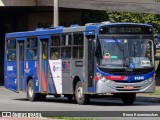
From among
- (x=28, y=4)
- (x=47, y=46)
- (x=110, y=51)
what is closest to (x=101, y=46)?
(x=110, y=51)

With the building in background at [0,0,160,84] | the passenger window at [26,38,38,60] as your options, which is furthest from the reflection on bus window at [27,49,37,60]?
the building in background at [0,0,160,84]

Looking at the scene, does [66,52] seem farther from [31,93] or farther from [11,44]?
[11,44]

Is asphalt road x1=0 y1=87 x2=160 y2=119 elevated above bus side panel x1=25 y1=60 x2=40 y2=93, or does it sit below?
below

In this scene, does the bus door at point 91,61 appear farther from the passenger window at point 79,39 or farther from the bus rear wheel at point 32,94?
the bus rear wheel at point 32,94

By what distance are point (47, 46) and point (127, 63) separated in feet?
15.2

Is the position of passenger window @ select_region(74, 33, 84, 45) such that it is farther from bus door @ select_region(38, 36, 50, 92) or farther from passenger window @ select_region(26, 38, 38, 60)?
passenger window @ select_region(26, 38, 38, 60)

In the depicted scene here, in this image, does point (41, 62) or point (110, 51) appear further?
point (41, 62)

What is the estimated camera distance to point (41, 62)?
27.4 m

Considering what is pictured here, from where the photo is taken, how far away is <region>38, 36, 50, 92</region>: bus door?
27.1m

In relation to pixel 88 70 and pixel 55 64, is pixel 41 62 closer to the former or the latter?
pixel 55 64

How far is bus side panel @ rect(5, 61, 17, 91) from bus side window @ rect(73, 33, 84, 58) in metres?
5.45

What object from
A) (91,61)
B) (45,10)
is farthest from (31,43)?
(45,10)

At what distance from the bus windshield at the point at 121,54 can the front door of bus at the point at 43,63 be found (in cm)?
398

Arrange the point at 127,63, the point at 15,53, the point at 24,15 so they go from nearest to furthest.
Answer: the point at 127,63 < the point at 15,53 < the point at 24,15
